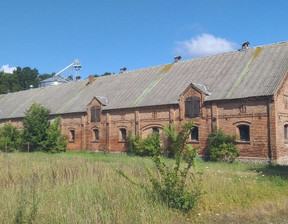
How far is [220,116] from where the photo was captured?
19609mm

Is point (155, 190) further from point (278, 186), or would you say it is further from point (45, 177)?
point (278, 186)

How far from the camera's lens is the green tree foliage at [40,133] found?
26875 mm

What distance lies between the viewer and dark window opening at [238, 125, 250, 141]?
18766mm

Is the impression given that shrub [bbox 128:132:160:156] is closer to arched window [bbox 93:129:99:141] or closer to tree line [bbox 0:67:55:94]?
arched window [bbox 93:129:99:141]

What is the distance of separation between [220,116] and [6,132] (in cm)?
2125

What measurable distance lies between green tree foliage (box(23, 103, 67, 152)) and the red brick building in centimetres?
166

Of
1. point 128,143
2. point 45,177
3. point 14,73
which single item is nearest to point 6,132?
point 128,143

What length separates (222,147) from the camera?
62.1 ft

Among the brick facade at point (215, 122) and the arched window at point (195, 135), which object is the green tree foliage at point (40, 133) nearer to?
the brick facade at point (215, 122)

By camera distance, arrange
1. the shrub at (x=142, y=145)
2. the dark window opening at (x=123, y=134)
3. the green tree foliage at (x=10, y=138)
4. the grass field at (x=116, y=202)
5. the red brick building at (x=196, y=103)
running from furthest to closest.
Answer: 1. the green tree foliage at (x=10, y=138)
2. the dark window opening at (x=123, y=134)
3. the shrub at (x=142, y=145)
4. the red brick building at (x=196, y=103)
5. the grass field at (x=116, y=202)

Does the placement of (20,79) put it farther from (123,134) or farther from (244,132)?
(244,132)

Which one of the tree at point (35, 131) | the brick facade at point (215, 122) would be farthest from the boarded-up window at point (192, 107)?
the tree at point (35, 131)

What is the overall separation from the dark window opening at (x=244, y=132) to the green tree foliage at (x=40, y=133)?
53.6 feet

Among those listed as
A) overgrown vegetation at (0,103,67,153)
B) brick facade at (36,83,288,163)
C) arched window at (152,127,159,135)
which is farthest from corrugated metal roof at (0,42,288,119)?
overgrown vegetation at (0,103,67,153)
